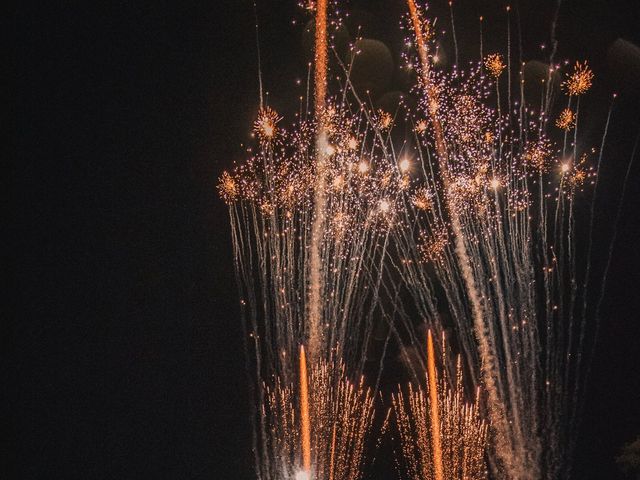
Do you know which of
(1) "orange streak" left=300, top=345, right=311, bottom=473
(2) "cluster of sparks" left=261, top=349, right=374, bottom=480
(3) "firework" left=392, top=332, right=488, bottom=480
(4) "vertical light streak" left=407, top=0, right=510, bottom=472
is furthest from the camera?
(3) "firework" left=392, top=332, right=488, bottom=480

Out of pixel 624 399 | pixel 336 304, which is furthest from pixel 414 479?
pixel 336 304

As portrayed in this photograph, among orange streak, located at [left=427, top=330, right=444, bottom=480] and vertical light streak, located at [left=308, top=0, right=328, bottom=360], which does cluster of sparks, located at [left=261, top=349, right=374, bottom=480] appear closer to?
vertical light streak, located at [left=308, top=0, right=328, bottom=360]

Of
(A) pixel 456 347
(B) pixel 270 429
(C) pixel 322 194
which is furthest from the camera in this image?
(A) pixel 456 347

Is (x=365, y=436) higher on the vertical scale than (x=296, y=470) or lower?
higher

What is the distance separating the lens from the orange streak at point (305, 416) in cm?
1331

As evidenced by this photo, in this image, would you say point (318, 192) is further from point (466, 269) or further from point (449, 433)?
point (449, 433)

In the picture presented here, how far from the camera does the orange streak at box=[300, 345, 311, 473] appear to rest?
13.3 meters

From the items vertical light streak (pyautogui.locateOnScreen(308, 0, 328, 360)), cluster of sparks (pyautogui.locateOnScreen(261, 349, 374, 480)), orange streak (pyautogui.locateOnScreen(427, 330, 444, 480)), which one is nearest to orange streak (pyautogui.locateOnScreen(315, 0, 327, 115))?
vertical light streak (pyautogui.locateOnScreen(308, 0, 328, 360))

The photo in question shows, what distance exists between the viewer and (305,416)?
14.3 m

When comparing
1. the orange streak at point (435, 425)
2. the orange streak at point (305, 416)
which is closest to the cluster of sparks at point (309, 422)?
the orange streak at point (305, 416)

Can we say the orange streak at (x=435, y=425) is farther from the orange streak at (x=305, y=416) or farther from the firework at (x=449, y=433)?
the orange streak at (x=305, y=416)

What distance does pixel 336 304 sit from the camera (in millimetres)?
12664

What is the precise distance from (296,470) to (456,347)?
563cm

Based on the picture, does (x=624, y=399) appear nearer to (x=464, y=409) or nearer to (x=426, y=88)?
(x=464, y=409)
